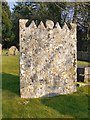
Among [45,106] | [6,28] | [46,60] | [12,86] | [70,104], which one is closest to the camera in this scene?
[45,106]

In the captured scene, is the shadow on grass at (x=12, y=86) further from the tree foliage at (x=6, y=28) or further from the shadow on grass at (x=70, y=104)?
the tree foliage at (x=6, y=28)

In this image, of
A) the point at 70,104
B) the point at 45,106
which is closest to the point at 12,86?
the point at 45,106

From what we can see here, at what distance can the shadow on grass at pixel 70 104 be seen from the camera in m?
9.84

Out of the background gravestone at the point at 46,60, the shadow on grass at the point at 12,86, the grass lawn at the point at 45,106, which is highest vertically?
the background gravestone at the point at 46,60

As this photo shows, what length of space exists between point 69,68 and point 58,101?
64.3 inches

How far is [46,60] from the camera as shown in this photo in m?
11.4

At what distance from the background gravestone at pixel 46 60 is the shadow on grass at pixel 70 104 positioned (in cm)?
52

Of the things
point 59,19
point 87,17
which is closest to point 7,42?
point 59,19

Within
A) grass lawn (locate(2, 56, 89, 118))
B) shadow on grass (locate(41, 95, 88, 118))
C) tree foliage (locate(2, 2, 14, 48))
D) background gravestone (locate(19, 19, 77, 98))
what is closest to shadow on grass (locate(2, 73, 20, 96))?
grass lawn (locate(2, 56, 89, 118))

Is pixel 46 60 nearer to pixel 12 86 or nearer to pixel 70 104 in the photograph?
pixel 70 104

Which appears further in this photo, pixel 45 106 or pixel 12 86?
pixel 12 86

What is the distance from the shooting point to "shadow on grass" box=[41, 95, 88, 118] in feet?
32.3

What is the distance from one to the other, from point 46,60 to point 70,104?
1957mm

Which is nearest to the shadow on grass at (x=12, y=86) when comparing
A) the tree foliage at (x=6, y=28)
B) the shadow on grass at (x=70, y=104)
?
the shadow on grass at (x=70, y=104)
